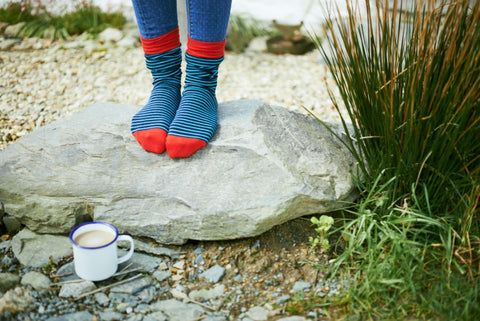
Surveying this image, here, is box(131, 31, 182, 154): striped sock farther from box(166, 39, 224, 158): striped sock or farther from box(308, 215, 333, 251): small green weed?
box(308, 215, 333, 251): small green weed

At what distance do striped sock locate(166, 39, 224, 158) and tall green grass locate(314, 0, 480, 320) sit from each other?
0.44 m

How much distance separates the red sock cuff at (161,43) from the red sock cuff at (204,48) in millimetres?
92

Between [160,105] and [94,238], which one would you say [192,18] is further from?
[94,238]

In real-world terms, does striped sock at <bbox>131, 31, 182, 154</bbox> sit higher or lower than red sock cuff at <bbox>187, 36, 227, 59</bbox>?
lower

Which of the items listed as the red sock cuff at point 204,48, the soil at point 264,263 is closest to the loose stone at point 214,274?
the soil at point 264,263

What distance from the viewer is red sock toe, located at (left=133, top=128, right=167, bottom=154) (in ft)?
5.31

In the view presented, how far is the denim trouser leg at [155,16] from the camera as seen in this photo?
5.32 ft

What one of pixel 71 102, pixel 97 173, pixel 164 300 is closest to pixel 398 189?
pixel 164 300

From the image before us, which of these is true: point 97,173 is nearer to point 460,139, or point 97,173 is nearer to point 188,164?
point 188,164

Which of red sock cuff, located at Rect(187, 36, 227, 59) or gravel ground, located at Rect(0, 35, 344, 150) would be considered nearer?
red sock cuff, located at Rect(187, 36, 227, 59)

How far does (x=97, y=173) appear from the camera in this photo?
1.65 m

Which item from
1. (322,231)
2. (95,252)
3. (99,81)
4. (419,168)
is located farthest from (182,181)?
(99,81)

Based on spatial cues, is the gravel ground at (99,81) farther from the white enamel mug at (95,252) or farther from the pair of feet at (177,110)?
the white enamel mug at (95,252)

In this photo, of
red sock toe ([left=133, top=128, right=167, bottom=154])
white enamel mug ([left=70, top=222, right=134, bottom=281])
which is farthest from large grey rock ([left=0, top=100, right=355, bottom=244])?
white enamel mug ([left=70, top=222, right=134, bottom=281])
